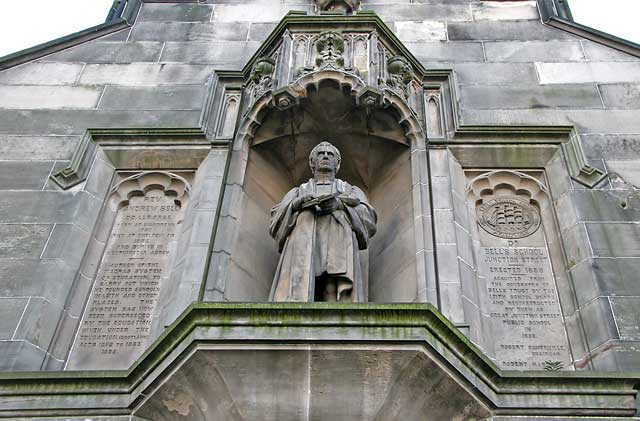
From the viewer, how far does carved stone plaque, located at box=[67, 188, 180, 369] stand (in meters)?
8.80

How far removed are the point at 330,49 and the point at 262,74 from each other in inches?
38.1

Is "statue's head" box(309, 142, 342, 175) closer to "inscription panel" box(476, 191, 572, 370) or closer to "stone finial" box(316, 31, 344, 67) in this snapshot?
"stone finial" box(316, 31, 344, 67)

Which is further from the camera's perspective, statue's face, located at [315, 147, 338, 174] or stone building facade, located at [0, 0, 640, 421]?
statue's face, located at [315, 147, 338, 174]

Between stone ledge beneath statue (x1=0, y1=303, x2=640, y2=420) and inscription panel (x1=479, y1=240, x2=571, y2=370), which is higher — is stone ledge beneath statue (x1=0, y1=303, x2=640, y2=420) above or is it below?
below

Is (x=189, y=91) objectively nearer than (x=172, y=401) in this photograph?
No

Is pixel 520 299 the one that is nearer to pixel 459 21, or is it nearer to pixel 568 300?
pixel 568 300

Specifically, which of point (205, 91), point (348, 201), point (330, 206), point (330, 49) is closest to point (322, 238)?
point (330, 206)

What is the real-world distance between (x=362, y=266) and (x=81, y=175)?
12.0 feet

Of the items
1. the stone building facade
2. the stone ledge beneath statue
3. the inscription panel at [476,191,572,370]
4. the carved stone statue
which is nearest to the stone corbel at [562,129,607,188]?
the stone building facade

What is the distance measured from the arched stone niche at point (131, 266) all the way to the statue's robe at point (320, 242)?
130 centimetres

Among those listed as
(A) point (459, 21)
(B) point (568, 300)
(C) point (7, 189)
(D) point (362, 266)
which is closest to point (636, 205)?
(B) point (568, 300)

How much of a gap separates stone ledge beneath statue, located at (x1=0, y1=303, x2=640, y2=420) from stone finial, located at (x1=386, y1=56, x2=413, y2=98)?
→ 174 inches

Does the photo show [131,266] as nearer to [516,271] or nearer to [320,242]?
[320,242]

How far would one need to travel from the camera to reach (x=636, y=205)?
9727mm
